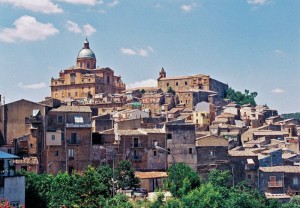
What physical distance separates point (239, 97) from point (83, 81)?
28.3m

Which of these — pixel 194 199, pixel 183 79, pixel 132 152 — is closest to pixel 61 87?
pixel 183 79

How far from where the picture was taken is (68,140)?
134ft

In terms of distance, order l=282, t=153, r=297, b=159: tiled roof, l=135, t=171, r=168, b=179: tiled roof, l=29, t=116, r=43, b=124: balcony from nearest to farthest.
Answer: l=29, t=116, r=43, b=124: balcony → l=135, t=171, r=168, b=179: tiled roof → l=282, t=153, r=297, b=159: tiled roof

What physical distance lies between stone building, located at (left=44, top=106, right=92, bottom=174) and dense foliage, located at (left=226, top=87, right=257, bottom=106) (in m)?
51.3

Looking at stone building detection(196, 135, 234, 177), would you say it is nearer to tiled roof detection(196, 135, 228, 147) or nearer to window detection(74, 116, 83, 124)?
tiled roof detection(196, 135, 228, 147)

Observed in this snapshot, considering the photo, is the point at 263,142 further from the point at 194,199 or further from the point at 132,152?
the point at 194,199

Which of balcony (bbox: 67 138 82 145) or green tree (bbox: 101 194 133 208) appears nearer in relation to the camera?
green tree (bbox: 101 194 133 208)

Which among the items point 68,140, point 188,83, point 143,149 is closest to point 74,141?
point 68,140

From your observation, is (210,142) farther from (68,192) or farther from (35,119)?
(68,192)

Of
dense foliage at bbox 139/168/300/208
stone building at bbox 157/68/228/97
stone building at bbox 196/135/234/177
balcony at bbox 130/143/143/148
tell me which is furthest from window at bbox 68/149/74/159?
stone building at bbox 157/68/228/97

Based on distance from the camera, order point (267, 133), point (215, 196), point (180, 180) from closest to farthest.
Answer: point (215, 196) → point (180, 180) → point (267, 133)

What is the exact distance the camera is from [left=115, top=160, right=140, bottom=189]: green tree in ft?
125

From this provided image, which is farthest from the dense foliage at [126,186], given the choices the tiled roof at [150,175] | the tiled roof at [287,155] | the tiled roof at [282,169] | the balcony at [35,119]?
the tiled roof at [287,155]

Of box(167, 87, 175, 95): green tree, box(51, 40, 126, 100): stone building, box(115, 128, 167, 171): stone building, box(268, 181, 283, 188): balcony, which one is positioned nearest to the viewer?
box(115, 128, 167, 171): stone building
